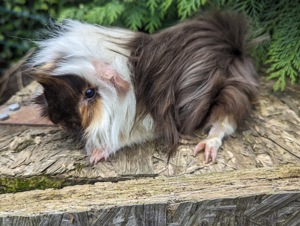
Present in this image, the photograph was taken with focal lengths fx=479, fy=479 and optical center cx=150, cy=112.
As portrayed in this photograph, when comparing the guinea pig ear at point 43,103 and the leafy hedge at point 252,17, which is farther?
the leafy hedge at point 252,17

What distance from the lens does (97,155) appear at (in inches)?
63.6

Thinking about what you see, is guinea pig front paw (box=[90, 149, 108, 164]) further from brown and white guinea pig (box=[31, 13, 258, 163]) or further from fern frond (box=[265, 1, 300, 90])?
fern frond (box=[265, 1, 300, 90])

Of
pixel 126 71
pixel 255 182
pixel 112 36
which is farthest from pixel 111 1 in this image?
pixel 255 182

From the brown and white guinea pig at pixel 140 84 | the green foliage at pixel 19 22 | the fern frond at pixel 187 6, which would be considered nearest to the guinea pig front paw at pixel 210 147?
the brown and white guinea pig at pixel 140 84

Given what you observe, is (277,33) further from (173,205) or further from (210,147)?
(173,205)

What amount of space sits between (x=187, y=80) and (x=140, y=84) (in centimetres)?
17

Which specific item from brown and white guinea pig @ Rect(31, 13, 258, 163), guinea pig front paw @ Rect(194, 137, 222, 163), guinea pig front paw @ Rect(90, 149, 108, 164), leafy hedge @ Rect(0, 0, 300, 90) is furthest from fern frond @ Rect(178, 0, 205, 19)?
guinea pig front paw @ Rect(90, 149, 108, 164)

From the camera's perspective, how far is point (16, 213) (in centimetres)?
133

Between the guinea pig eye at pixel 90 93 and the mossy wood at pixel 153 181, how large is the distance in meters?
0.22

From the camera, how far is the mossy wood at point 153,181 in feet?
4.37

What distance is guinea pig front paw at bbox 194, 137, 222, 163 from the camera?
5.16ft

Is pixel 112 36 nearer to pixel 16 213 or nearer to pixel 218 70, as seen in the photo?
pixel 218 70

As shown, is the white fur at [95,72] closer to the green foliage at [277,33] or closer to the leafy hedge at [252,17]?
the leafy hedge at [252,17]

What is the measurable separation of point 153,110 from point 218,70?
0.29 m
